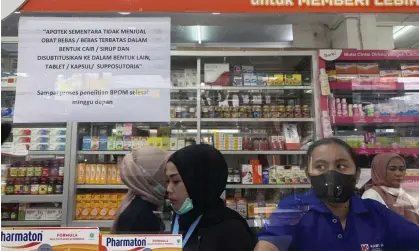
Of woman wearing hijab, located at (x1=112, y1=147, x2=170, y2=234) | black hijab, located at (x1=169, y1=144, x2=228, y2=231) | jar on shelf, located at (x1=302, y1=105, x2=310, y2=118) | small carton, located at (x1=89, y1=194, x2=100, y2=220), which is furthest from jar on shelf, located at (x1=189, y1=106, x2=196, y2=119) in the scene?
small carton, located at (x1=89, y1=194, x2=100, y2=220)

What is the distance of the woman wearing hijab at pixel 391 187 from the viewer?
4.98 feet

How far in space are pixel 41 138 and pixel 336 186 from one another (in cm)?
174

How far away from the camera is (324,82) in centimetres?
232

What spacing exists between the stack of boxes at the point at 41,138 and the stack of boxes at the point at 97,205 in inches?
15.9

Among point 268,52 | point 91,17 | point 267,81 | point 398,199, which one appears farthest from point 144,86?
point 267,81

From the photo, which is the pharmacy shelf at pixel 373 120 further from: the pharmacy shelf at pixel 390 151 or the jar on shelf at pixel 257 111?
the jar on shelf at pixel 257 111

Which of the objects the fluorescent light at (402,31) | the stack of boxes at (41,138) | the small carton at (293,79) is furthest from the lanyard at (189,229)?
the fluorescent light at (402,31)

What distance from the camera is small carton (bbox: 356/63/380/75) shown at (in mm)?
2266

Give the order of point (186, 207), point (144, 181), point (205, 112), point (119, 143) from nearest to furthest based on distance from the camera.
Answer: point (186, 207) < point (144, 181) < point (119, 143) < point (205, 112)

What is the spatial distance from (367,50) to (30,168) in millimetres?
2326

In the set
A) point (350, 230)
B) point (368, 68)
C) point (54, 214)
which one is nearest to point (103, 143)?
point (54, 214)

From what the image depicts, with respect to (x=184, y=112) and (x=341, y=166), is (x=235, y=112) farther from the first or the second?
(x=341, y=166)

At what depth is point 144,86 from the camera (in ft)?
4.56

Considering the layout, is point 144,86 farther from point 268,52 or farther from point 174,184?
point 268,52
